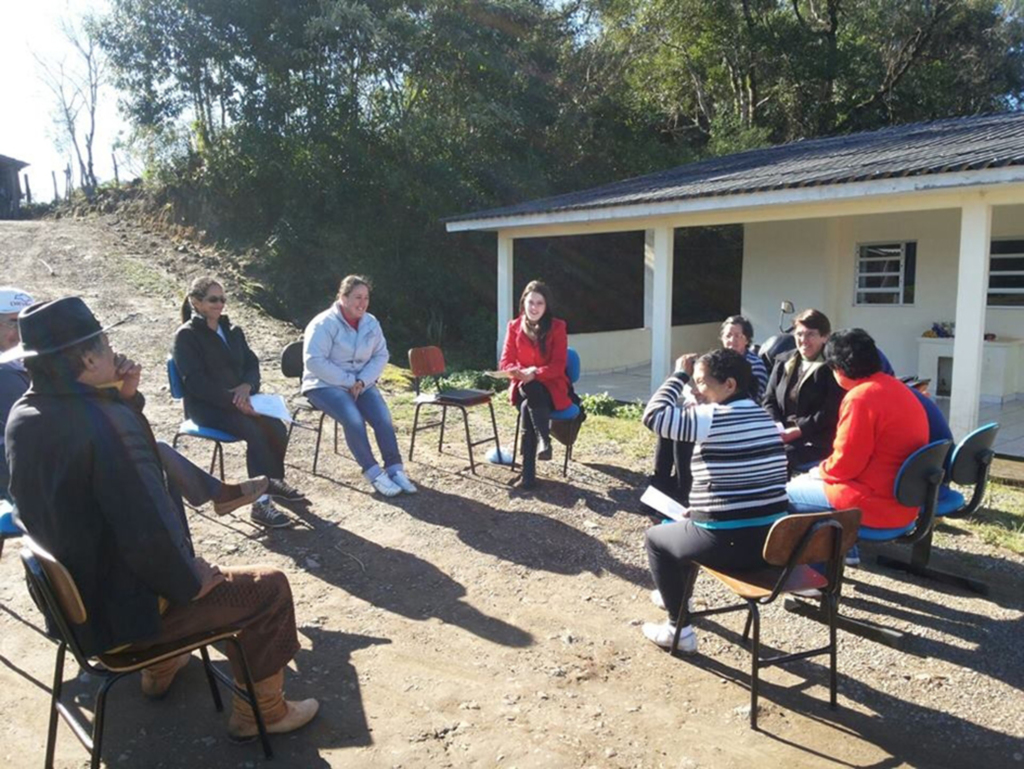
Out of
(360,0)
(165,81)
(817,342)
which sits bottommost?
(817,342)

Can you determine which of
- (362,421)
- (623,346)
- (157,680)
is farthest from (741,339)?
(623,346)

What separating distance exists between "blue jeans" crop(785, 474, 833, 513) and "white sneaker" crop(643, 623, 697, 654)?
849 mm

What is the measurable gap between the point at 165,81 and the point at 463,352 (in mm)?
9451

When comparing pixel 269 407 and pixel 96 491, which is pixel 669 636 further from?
pixel 269 407

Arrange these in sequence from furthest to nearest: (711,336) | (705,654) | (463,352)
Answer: (463,352) < (711,336) < (705,654)

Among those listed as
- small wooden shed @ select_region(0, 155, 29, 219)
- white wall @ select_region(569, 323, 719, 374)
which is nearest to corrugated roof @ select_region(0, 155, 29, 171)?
small wooden shed @ select_region(0, 155, 29, 219)

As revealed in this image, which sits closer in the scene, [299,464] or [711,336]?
[299,464]

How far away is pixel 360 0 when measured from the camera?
17.0 metres

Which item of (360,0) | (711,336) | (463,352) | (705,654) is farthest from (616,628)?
(360,0)

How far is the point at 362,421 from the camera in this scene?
578cm

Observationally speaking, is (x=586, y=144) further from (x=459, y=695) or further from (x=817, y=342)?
(x=459, y=695)

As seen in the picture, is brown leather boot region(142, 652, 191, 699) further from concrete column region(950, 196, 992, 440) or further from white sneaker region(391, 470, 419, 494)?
concrete column region(950, 196, 992, 440)

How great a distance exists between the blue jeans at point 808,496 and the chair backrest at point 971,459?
0.72 m

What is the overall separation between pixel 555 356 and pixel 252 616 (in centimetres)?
375
